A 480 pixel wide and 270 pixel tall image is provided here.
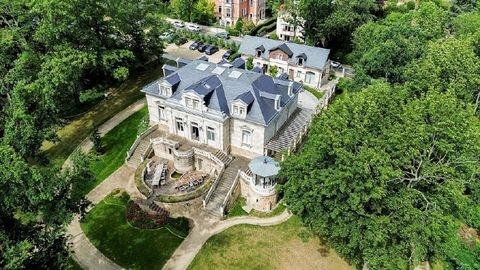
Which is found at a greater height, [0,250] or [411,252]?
[0,250]

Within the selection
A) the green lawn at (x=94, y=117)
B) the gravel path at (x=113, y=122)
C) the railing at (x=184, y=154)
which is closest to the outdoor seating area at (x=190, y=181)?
the railing at (x=184, y=154)

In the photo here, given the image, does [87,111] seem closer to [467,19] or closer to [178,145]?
[178,145]

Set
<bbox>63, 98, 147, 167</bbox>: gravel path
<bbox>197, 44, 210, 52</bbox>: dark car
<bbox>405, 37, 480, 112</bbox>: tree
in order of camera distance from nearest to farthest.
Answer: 1. <bbox>405, 37, 480, 112</bbox>: tree
2. <bbox>63, 98, 147, 167</bbox>: gravel path
3. <bbox>197, 44, 210, 52</bbox>: dark car

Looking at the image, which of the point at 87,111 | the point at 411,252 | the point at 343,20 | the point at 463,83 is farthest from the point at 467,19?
the point at 87,111

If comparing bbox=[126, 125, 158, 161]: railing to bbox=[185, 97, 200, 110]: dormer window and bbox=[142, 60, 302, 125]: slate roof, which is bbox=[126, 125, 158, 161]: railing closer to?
bbox=[142, 60, 302, 125]: slate roof

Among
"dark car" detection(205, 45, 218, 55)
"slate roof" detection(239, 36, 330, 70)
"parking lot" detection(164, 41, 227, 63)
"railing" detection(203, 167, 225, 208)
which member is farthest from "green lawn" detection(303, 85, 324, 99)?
"railing" detection(203, 167, 225, 208)

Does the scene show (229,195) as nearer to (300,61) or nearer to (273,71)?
(273,71)
